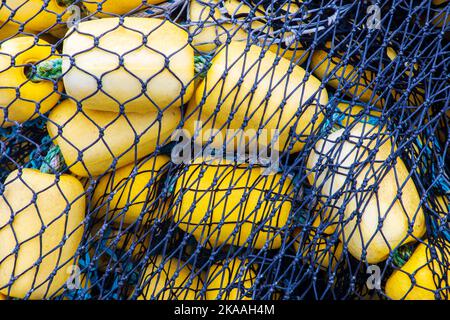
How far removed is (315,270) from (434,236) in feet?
0.64

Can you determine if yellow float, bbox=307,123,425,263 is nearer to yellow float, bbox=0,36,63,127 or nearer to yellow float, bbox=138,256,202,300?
yellow float, bbox=138,256,202,300

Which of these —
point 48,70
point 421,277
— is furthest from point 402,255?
point 48,70

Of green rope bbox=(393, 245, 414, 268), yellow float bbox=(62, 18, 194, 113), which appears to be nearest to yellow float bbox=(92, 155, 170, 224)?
yellow float bbox=(62, 18, 194, 113)

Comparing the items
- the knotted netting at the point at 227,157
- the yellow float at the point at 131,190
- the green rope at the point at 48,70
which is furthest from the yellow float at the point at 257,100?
the green rope at the point at 48,70

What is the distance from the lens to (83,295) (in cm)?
90

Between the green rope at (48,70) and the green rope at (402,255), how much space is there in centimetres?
61

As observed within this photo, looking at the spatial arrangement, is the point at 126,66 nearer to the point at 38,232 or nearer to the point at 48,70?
the point at 48,70

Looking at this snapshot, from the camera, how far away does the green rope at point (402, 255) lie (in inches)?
36.2

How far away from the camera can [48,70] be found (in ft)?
3.07

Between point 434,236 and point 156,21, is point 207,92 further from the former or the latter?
point 434,236

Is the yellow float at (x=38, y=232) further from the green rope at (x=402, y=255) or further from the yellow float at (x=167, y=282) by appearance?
the green rope at (x=402, y=255)

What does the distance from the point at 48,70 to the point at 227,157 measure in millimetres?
323
